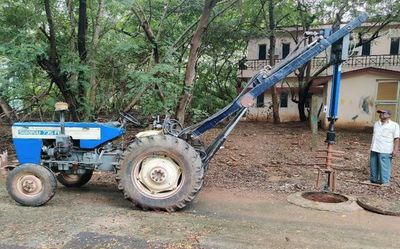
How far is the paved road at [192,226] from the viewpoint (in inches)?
181

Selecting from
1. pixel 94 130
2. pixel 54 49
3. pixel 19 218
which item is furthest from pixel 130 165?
pixel 54 49

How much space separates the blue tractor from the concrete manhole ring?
106 cm

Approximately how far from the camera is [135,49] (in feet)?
32.4

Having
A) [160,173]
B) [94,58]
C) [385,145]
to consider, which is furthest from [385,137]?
[94,58]

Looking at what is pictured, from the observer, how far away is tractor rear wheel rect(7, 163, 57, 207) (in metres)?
5.98

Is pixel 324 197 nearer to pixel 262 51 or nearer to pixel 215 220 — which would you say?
pixel 215 220

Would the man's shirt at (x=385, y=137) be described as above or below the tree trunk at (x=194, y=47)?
below

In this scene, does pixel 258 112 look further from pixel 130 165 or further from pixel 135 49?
pixel 130 165

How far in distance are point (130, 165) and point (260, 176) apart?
379 cm

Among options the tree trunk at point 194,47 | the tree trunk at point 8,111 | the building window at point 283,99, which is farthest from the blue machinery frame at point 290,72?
the building window at point 283,99

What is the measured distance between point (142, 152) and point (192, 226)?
1407mm

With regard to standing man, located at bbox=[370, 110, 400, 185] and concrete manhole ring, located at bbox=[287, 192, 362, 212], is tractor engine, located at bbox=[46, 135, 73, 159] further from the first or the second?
standing man, located at bbox=[370, 110, 400, 185]

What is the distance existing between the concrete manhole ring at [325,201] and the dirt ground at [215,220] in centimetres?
19

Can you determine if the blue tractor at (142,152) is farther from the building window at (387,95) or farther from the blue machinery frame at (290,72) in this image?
the building window at (387,95)
